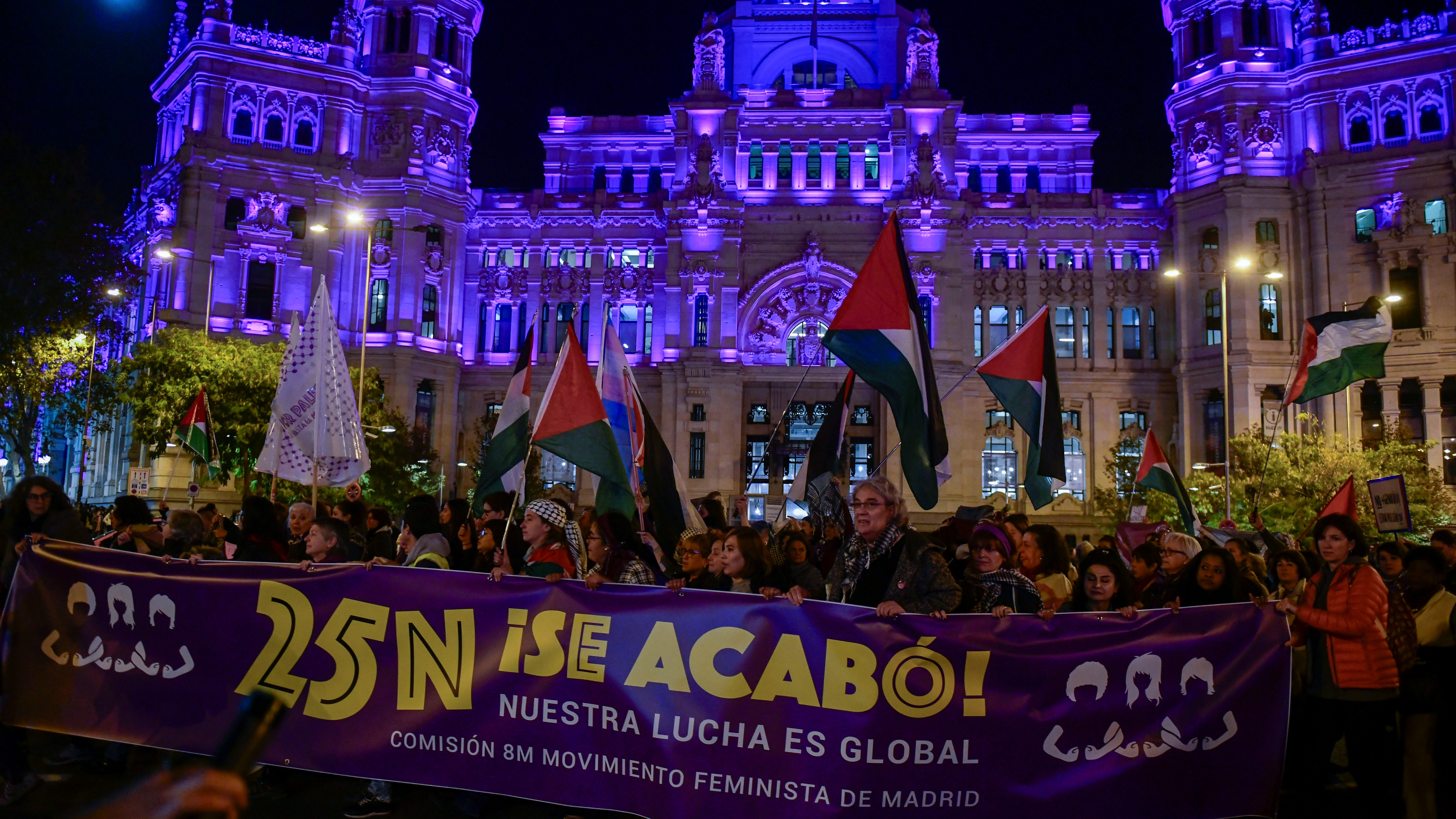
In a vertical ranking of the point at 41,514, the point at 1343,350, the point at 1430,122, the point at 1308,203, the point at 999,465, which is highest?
the point at 1430,122

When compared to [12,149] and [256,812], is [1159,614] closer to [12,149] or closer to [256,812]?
[256,812]

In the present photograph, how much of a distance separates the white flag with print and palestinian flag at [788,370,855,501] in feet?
16.5

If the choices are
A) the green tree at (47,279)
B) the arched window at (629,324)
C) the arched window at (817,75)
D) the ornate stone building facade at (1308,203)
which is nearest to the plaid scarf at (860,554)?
the green tree at (47,279)

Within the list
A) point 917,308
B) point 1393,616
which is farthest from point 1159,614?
point 917,308

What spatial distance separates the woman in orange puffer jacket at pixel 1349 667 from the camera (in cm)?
698

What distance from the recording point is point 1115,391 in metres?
53.7

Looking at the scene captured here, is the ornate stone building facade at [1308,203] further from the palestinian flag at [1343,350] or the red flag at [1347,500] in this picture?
the red flag at [1347,500]

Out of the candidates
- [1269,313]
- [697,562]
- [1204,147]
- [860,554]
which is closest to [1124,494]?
[1269,313]

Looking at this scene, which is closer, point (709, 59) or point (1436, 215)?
point (1436, 215)

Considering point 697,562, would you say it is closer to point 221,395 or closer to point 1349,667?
point 1349,667

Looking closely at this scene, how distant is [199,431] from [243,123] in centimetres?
3143

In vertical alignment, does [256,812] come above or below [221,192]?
below

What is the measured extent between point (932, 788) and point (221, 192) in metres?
50.2

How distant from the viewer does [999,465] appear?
5284 centimetres
